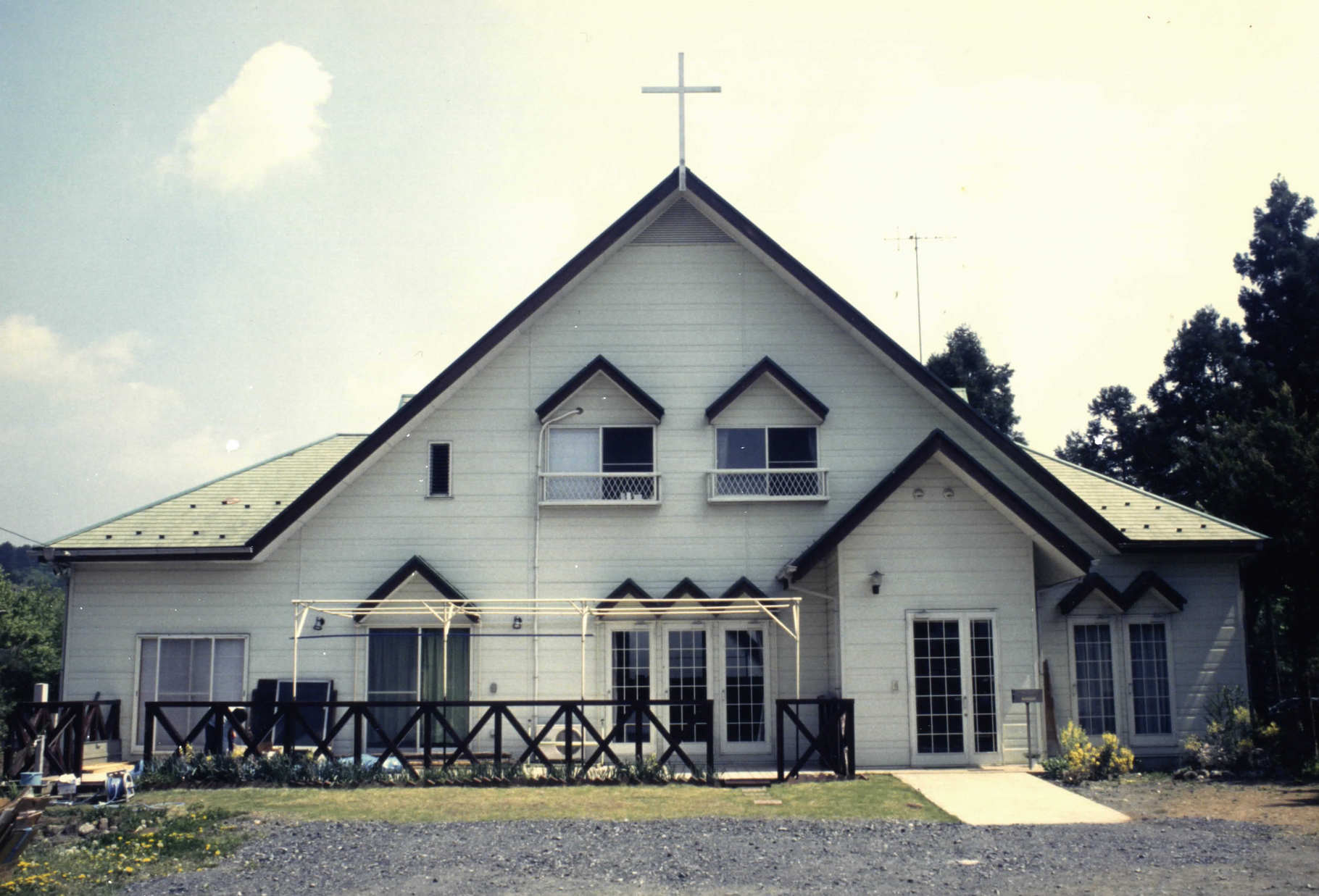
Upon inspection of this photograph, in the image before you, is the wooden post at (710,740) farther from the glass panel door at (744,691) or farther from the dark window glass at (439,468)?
the dark window glass at (439,468)

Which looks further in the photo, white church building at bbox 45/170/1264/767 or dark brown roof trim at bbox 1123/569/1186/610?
dark brown roof trim at bbox 1123/569/1186/610

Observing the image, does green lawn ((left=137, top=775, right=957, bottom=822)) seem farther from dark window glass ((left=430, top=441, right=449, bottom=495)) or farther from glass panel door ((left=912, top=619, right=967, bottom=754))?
dark window glass ((left=430, top=441, right=449, bottom=495))

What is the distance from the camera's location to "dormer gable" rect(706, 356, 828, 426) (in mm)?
19078

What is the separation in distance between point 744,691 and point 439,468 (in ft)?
21.2

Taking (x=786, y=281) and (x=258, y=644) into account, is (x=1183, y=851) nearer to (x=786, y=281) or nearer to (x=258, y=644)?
(x=786, y=281)

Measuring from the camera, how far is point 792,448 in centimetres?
1923

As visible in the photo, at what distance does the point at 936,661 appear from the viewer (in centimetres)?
1734

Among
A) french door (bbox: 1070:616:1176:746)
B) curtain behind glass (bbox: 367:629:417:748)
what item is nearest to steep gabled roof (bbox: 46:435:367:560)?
curtain behind glass (bbox: 367:629:417:748)

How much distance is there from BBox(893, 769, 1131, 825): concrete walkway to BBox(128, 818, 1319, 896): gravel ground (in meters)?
0.50

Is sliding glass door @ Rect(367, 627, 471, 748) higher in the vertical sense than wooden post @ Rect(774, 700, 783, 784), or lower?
higher

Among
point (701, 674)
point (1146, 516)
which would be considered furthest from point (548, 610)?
point (1146, 516)

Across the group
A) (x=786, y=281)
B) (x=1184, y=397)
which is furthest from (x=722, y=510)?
(x=1184, y=397)

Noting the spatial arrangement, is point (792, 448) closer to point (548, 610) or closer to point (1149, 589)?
point (548, 610)

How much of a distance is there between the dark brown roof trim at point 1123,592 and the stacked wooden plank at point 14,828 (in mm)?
15320
